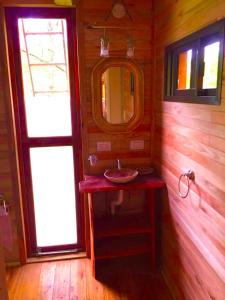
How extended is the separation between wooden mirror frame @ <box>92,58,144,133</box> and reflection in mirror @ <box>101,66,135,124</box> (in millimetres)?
29

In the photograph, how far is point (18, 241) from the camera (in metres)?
2.52

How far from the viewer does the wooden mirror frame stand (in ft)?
7.63

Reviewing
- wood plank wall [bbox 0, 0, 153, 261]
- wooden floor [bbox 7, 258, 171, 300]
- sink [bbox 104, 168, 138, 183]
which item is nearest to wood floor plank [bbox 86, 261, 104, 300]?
wooden floor [bbox 7, 258, 171, 300]

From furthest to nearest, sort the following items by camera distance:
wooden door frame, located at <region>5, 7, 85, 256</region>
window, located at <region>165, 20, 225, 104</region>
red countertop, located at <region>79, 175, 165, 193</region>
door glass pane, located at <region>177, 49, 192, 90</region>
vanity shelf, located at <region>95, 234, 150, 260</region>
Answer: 1. vanity shelf, located at <region>95, 234, 150, 260</region>
2. wooden door frame, located at <region>5, 7, 85, 256</region>
3. red countertop, located at <region>79, 175, 165, 193</region>
4. door glass pane, located at <region>177, 49, 192, 90</region>
5. window, located at <region>165, 20, 225, 104</region>

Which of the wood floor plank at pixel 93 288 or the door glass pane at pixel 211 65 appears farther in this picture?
the wood floor plank at pixel 93 288

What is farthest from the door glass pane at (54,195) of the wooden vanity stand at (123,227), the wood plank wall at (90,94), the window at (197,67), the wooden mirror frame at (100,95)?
the window at (197,67)

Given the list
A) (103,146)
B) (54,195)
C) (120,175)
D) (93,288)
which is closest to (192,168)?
(120,175)

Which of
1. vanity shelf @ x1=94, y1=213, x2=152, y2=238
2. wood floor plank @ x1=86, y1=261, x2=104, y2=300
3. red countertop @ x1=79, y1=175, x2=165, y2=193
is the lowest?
wood floor plank @ x1=86, y1=261, x2=104, y2=300

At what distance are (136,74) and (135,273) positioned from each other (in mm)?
1870

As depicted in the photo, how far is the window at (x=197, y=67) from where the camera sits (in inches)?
54.3

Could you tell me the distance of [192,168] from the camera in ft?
5.55

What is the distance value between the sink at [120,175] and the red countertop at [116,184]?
0.13 feet

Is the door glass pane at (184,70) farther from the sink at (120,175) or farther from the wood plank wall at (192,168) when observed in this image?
the sink at (120,175)

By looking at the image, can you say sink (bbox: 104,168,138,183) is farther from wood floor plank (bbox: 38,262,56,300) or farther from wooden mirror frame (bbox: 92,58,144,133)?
wood floor plank (bbox: 38,262,56,300)
